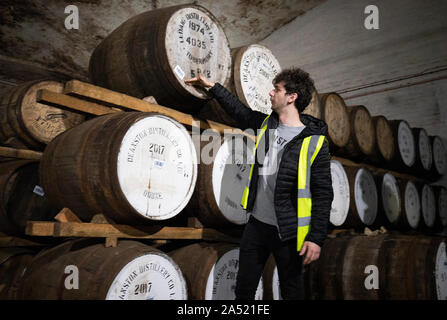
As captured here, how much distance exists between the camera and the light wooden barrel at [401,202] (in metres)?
5.17

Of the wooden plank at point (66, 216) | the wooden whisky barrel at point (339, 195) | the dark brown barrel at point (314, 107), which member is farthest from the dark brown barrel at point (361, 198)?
the wooden plank at point (66, 216)

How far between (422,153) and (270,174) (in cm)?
507

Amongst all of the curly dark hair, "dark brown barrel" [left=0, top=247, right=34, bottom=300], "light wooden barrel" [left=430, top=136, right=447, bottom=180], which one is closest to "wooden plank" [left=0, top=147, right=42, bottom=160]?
"dark brown barrel" [left=0, top=247, right=34, bottom=300]

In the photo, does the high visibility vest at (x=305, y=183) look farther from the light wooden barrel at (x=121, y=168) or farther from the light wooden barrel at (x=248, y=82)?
the light wooden barrel at (x=248, y=82)

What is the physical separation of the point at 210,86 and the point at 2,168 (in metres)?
1.94

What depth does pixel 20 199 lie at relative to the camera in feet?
9.28

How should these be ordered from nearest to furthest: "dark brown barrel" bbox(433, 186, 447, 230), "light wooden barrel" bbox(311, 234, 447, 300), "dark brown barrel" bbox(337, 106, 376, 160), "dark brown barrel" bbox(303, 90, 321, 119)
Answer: "light wooden barrel" bbox(311, 234, 447, 300) < "dark brown barrel" bbox(303, 90, 321, 119) < "dark brown barrel" bbox(337, 106, 376, 160) < "dark brown barrel" bbox(433, 186, 447, 230)

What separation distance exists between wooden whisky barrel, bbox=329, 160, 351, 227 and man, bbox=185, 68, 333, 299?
208cm

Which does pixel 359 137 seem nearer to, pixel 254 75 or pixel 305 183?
pixel 254 75

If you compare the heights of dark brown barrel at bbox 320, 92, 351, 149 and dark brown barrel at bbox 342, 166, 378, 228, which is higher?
dark brown barrel at bbox 320, 92, 351, 149

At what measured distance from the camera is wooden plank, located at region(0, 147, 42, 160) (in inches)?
111

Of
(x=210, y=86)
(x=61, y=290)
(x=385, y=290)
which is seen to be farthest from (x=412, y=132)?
(x=61, y=290)

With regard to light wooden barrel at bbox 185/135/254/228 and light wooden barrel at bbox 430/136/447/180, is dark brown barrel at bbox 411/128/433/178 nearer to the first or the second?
light wooden barrel at bbox 430/136/447/180

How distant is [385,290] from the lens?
3199mm
